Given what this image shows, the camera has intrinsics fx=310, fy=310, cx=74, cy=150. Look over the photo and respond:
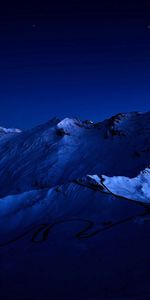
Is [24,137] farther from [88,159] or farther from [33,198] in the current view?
[33,198]

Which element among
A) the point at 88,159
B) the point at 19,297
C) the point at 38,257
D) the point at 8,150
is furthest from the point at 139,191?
the point at 8,150

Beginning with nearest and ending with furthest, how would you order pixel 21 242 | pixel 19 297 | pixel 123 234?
pixel 19 297
pixel 123 234
pixel 21 242

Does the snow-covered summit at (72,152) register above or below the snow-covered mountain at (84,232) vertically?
above

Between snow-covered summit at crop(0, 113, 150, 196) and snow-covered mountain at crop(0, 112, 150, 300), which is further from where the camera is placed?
snow-covered summit at crop(0, 113, 150, 196)

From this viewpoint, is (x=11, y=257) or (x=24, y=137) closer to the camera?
(x=11, y=257)

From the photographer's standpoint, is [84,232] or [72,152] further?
[72,152]

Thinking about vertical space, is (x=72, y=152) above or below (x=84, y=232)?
above

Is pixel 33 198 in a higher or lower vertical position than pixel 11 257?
higher

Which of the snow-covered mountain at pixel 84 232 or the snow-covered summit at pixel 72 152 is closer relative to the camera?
the snow-covered mountain at pixel 84 232

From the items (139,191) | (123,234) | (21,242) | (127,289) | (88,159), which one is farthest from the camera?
(88,159)

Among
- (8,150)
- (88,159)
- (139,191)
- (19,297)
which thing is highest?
(8,150)

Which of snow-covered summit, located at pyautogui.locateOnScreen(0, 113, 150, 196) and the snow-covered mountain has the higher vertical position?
snow-covered summit, located at pyautogui.locateOnScreen(0, 113, 150, 196)
